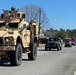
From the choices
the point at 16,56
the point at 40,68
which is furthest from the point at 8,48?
the point at 40,68

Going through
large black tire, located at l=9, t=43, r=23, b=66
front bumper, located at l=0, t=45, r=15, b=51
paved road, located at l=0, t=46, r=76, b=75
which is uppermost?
front bumper, located at l=0, t=45, r=15, b=51

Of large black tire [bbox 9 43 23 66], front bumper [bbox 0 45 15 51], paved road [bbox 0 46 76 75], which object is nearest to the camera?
paved road [bbox 0 46 76 75]

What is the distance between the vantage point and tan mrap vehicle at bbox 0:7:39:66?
1731cm

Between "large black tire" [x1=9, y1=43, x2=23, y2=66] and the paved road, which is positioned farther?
"large black tire" [x1=9, y1=43, x2=23, y2=66]

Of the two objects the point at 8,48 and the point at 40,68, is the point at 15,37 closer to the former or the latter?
the point at 8,48

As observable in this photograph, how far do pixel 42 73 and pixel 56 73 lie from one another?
68cm

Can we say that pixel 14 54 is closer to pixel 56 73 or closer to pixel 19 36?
pixel 19 36

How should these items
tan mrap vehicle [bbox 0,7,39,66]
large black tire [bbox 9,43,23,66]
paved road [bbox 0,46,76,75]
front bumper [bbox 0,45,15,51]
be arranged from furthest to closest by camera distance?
large black tire [bbox 9,43,23,66], tan mrap vehicle [bbox 0,7,39,66], front bumper [bbox 0,45,15,51], paved road [bbox 0,46,76,75]

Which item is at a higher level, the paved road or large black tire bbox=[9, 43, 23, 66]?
large black tire bbox=[9, 43, 23, 66]

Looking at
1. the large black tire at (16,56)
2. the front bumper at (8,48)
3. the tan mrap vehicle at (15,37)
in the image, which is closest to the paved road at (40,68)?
the large black tire at (16,56)

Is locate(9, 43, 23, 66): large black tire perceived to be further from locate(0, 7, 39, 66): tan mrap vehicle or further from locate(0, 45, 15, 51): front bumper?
locate(0, 45, 15, 51): front bumper

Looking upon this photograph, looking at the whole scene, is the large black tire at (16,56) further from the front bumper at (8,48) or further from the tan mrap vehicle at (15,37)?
the front bumper at (8,48)

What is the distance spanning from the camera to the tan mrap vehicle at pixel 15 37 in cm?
1731

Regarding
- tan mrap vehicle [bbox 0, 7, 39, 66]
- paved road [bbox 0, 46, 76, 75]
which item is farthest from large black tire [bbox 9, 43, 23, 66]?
paved road [bbox 0, 46, 76, 75]
